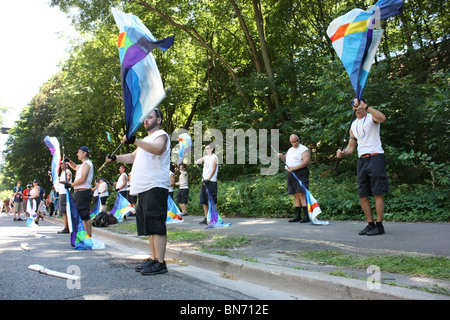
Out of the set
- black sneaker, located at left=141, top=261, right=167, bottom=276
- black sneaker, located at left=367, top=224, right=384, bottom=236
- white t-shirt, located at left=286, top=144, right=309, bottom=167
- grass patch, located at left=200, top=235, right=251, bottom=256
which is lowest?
black sneaker, located at left=141, top=261, right=167, bottom=276

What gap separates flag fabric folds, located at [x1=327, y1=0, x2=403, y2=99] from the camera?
5074 mm

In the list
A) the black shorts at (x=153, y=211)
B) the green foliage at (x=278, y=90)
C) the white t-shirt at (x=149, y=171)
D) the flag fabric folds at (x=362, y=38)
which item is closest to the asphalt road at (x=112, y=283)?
the black shorts at (x=153, y=211)

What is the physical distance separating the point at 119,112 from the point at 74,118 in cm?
354

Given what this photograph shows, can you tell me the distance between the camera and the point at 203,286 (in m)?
3.67

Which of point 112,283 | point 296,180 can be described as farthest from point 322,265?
point 296,180

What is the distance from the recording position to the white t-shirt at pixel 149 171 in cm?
424

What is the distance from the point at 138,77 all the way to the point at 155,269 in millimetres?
2351

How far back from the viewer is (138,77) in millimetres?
4289

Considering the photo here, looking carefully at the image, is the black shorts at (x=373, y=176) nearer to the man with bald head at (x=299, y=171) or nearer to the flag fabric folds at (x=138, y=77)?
the man with bald head at (x=299, y=171)

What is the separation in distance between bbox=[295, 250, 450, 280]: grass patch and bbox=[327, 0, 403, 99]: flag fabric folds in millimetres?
2472

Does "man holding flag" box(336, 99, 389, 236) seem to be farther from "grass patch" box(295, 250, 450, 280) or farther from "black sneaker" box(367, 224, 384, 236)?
"grass patch" box(295, 250, 450, 280)

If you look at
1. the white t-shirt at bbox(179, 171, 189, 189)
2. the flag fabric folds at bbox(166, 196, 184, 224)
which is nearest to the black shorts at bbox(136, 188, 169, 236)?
the flag fabric folds at bbox(166, 196, 184, 224)
